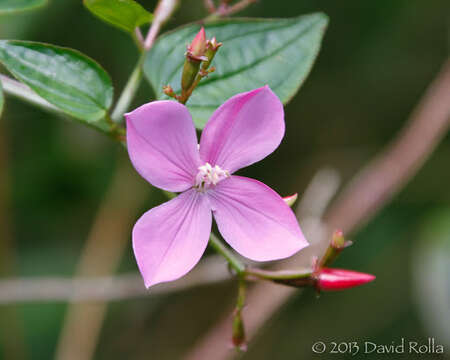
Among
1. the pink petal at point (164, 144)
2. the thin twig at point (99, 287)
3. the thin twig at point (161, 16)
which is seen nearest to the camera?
the pink petal at point (164, 144)

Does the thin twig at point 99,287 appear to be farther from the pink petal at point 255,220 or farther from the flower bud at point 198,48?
the flower bud at point 198,48

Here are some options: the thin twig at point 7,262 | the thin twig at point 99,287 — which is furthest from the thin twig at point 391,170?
the thin twig at point 7,262

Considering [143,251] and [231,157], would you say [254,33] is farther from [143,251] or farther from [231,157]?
[143,251]

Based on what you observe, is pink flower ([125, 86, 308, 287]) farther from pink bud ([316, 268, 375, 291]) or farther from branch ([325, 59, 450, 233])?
branch ([325, 59, 450, 233])

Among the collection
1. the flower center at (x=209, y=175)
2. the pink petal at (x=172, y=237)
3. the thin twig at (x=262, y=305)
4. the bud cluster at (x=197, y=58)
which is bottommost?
the thin twig at (x=262, y=305)

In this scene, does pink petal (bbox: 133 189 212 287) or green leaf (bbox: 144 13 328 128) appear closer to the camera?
pink petal (bbox: 133 189 212 287)

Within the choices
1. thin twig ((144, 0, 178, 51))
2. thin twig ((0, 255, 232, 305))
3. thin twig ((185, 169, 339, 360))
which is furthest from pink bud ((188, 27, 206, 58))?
thin twig ((185, 169, 339, 360))

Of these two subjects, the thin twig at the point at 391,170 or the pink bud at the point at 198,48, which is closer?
the pink bud at the point at 198,48

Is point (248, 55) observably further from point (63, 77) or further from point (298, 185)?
point (298, 185)
